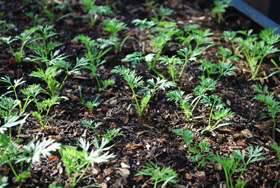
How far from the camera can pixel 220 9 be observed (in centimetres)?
337

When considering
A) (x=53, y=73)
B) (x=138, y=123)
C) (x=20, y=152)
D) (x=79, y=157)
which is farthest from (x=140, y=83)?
(x=20, y=152)

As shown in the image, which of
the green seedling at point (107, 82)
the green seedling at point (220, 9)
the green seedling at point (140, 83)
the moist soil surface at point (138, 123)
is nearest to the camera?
the moist soil surface at point (138, 123)

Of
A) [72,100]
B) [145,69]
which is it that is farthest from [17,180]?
[145,69]

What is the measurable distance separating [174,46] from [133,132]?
123cm

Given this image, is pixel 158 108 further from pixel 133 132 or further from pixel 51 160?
pixel 51 160


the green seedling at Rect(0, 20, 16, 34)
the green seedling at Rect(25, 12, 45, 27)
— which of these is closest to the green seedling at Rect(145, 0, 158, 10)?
the green seedling at Rect(25, 12, 45, 27)

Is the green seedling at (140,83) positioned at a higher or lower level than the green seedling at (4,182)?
higher

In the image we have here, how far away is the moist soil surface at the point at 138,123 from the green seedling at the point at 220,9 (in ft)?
1.08

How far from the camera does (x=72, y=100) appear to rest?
2465 mm

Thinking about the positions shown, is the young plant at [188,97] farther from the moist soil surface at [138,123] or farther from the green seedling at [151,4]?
the green seedling at [151,4]

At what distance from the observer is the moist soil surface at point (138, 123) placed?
1.97m

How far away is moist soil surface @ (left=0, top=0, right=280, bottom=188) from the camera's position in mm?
1968

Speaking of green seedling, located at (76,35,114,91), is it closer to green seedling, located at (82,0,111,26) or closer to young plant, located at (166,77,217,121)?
green seedling, located at (82,0,111,26)

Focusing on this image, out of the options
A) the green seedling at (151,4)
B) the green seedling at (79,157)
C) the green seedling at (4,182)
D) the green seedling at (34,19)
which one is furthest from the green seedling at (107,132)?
the green seedling at (151,4)
